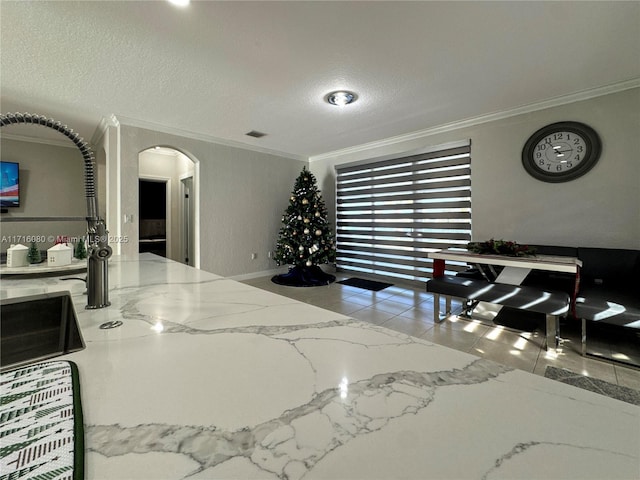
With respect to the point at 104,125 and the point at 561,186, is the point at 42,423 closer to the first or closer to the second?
the point at 561,186

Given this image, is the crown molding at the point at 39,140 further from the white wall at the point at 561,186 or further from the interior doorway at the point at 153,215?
the white wall at the point at 561,186

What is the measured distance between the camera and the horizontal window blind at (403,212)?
411 centimetres

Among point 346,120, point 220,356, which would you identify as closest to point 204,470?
point 220,356

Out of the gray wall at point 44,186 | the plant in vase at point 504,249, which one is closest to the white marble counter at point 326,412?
the plant in vase at point 504,249

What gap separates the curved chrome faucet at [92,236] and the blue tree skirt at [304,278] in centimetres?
384

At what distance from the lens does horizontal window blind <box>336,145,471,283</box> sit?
4113mm

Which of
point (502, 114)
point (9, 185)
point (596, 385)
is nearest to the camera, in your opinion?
point (596, 385)

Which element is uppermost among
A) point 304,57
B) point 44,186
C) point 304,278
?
point 304,57

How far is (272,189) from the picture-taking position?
549 centimetres

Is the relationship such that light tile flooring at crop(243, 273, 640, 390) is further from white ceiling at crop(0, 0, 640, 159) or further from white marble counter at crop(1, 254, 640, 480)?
white ceiling at crop(0, 0, 640, 159)

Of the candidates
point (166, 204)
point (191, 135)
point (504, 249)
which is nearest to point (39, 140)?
point (166, 204)

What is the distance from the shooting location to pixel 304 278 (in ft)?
16.3

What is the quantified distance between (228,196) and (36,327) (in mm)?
4017

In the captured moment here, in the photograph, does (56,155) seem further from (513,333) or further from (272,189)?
(513,333)
